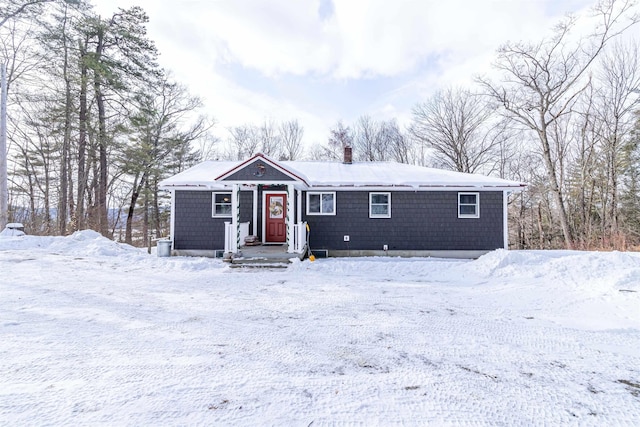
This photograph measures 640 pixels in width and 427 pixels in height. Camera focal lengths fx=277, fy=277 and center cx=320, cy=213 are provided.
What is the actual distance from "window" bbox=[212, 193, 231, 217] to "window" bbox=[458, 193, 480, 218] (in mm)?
9195

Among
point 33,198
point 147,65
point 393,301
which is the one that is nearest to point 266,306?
point 393,301

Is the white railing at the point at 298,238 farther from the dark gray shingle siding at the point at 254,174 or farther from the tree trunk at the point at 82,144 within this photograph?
the tree trunk at the point at 82,144

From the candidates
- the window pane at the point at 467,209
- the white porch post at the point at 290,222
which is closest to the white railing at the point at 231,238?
the white porch post at the point at 290,222

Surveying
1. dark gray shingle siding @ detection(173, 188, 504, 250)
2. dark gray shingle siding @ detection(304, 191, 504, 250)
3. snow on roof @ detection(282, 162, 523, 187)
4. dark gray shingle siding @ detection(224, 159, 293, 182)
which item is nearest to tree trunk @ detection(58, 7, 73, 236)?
dark gray shingle siding @ detection(173, 188, 504, 250)

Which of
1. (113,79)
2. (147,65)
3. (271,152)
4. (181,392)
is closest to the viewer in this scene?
(181,392)

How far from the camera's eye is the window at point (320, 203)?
36.6 ft

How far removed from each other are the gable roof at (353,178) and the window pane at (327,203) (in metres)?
0.54

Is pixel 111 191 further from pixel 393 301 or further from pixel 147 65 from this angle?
pixel 393 301

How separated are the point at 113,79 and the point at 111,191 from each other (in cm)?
758

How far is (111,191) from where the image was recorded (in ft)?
62.8

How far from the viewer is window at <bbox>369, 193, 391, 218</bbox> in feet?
36.4

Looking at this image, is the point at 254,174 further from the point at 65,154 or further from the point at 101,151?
the point at 65,154

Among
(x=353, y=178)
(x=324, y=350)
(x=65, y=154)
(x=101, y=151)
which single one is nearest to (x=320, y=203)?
(x=353, y=178)

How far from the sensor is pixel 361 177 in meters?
11.5
